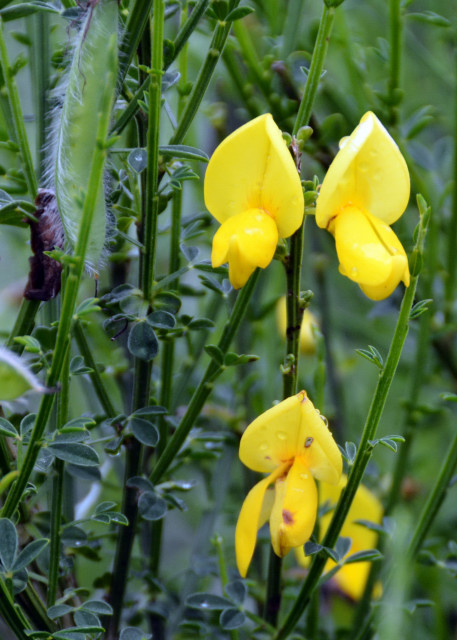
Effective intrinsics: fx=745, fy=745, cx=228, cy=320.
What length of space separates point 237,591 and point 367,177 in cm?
26

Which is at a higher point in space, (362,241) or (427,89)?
(362,241)

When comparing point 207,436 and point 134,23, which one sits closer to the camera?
point 134,23

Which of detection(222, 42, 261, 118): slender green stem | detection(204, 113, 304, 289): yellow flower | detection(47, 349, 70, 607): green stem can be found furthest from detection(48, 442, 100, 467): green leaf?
detection(222, 42, 261, 118): slender green stem

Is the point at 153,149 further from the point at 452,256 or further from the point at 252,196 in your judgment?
the point at 452,256

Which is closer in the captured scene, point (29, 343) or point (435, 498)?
point (29, 343)

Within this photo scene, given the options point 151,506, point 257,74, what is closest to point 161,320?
point 151,506

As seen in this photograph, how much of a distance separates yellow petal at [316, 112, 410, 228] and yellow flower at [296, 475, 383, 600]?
1.02 ft

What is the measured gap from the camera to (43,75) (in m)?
0.50

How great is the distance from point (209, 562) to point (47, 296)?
0.28 metres

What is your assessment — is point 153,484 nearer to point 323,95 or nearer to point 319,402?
point 319,402

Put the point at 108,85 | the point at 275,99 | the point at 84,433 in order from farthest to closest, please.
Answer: the point at 275,99 < the point at 84,433 < the point at 108,85

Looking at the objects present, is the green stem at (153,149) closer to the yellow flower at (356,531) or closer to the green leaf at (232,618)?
the green leaf at (232,618)

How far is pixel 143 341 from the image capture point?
409 mm

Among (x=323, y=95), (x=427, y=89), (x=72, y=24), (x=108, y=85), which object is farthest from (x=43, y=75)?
(x=427, y=89)
